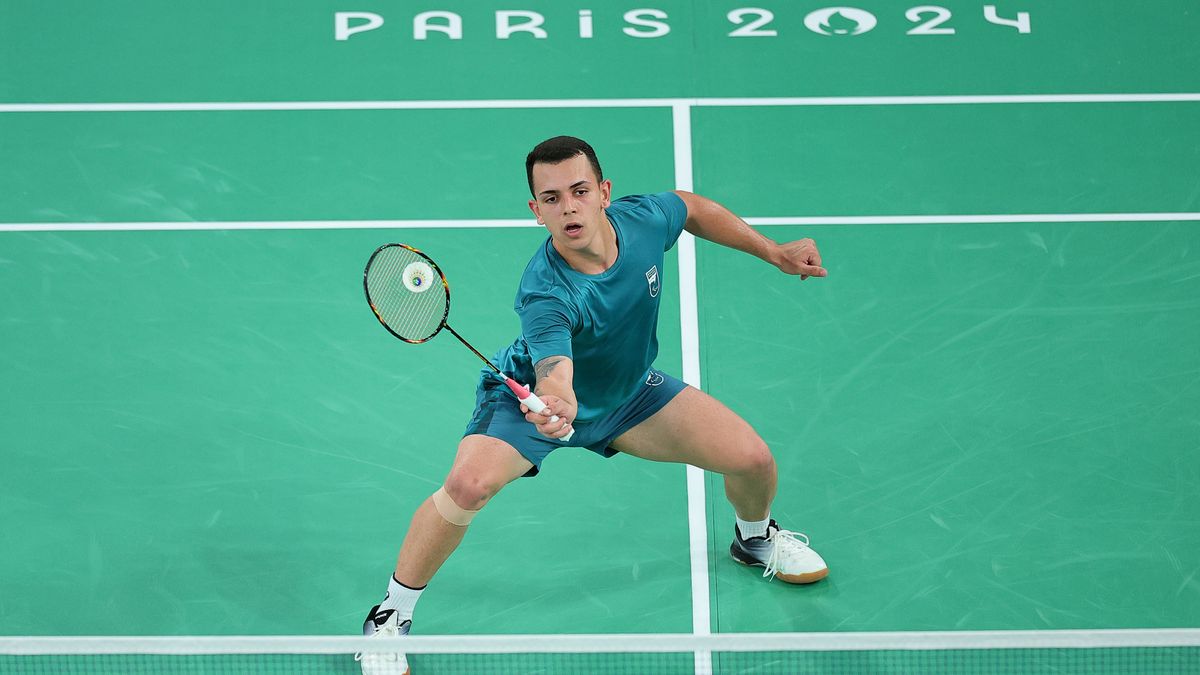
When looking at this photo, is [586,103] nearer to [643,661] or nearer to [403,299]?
[403,299]

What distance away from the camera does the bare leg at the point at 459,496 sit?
502 centimetres

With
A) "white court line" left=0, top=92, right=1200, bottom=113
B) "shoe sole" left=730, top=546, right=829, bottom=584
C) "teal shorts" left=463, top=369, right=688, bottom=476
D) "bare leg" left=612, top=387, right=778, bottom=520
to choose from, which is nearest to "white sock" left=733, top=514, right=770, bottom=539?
"shoe sole" left=730, top=546, right=829, bottom=584

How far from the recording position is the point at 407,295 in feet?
17.0

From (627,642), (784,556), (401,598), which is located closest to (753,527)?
(784,556)

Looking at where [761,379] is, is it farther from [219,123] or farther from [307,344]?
[219,123]

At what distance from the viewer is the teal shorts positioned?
5137 millimetres

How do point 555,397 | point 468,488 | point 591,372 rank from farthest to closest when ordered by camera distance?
point 591,372, point 468,488, point 555,397

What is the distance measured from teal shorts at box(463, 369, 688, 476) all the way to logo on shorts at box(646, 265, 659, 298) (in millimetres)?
391

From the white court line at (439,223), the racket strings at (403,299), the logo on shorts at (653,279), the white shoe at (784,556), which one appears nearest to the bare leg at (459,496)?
the racket strings at (403,299)

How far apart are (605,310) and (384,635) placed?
140 centimetres

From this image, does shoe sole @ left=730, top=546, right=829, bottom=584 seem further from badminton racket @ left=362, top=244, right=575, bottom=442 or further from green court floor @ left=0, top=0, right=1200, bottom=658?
badminton racket @ left=362, top=244, right=575, bottom=442

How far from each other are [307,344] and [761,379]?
2.12 meters

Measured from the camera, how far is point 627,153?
26.1 feet

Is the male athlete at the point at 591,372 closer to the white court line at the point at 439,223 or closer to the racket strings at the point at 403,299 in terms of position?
the racket strings at the point at 403,299
